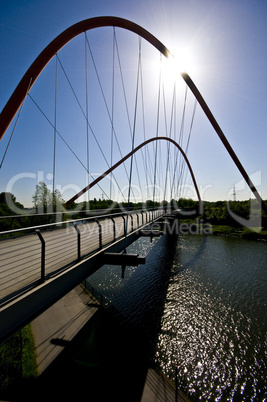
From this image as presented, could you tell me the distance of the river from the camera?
9148 mm

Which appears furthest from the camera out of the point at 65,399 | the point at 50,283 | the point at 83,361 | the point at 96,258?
the point at 83,361

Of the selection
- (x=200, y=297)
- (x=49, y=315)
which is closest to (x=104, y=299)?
(x=49, y=315)

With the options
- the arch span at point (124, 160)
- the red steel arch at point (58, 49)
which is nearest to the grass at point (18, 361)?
the red steel arch at point (58, 49)

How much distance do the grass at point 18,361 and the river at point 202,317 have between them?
6011mm

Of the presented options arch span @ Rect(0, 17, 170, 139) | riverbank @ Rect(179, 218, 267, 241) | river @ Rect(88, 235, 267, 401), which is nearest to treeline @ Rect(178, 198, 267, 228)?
riverbank @ Rect(179, 218, 267, 241)

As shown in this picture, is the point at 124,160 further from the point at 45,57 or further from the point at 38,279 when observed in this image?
the point at 38,279

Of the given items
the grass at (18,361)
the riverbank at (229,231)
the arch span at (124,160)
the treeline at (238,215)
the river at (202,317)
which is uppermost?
the arch span at (124,160)

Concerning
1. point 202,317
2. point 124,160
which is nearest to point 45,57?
point 202,317

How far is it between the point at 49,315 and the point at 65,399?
231 inches

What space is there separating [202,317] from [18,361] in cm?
1127

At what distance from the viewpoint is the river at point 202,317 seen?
915cm

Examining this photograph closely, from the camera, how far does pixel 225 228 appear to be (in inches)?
2110

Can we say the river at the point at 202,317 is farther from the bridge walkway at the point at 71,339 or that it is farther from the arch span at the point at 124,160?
the arch span at the point at 124,160

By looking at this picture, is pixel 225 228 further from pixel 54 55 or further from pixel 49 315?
pixel 54 55
